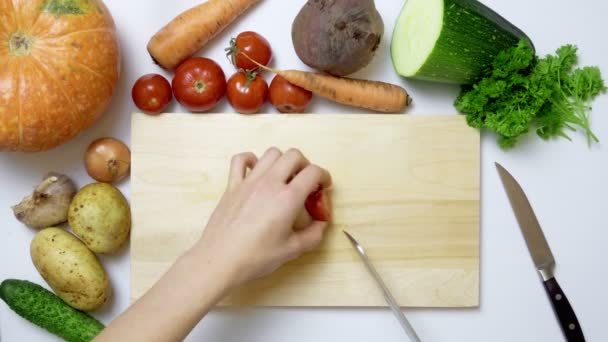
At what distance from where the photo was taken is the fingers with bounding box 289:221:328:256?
3.33ft

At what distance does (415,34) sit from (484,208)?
0.41 m

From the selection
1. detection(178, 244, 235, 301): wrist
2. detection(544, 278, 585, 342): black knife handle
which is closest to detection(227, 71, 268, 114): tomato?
detection(178, 244, 235, 301): wrist

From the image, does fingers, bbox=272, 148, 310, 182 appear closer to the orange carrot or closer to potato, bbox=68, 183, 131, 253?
the orange carrot

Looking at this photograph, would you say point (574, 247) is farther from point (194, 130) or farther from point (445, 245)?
point (194, 130)

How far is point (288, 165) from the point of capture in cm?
100

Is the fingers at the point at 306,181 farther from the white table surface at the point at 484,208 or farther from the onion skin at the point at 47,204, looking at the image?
the onion skin at the point at 47,204

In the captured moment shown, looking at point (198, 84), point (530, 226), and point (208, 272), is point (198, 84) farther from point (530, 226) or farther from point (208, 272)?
point (530, 226)

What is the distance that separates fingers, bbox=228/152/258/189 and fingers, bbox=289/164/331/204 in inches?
4.3

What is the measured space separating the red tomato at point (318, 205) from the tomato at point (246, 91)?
0.22m

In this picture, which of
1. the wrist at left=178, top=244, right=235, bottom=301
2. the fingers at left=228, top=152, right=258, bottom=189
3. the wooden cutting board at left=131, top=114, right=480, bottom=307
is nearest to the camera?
the wrist at left=178, top=244, right=235, bottom=301

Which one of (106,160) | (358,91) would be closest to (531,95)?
(358,91)

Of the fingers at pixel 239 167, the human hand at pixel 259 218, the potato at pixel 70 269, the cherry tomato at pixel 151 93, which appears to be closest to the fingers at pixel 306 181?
the human hand at pixel 259 218

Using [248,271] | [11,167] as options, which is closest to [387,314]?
[248,271]

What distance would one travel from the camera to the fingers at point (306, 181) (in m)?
0.97
